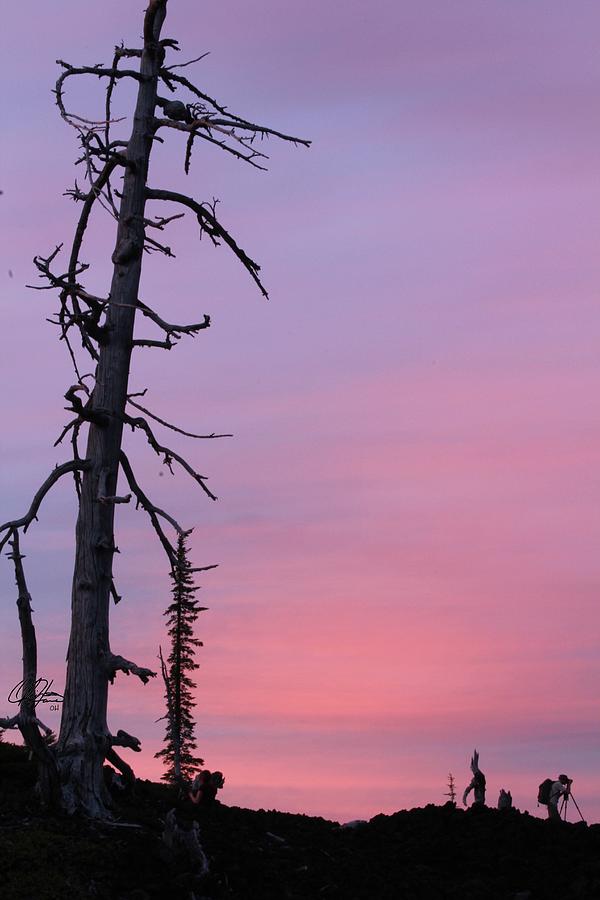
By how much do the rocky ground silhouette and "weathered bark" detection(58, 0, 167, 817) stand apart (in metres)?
1.11

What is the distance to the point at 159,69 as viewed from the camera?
22.7 metres

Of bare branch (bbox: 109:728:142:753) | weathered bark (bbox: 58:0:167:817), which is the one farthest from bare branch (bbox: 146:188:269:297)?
bare branch (bbox: 109:728:142:753)

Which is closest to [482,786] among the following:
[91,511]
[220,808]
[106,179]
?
[220,808]

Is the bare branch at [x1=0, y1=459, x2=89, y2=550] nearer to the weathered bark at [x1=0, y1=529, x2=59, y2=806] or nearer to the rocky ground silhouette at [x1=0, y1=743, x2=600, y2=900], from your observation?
the weathered bark at [x1=0, y1=529, x2=59, y2=806]

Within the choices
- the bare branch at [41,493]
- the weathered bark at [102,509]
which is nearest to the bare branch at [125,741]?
the weathered bark at [102,509]

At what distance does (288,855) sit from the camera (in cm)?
2048

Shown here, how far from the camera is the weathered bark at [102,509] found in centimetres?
1992

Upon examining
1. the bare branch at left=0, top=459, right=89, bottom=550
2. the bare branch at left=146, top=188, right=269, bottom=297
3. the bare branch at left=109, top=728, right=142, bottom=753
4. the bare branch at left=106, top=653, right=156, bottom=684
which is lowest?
the bare branch at left=109, top=728, right=142, bottom=753

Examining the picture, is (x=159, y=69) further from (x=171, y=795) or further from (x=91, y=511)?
(x=171, y=795)

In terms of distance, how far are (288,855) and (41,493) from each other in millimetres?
7617

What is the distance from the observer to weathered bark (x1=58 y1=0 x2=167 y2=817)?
19922 mm

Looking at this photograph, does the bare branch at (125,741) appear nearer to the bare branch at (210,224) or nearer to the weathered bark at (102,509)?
the weathered bark at (102,509)

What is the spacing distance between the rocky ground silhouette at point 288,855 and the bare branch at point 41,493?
15.2 feet

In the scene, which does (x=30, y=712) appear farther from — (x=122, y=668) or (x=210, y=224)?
(x=210, y=224)
